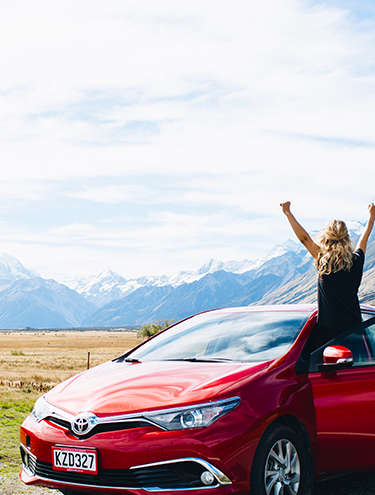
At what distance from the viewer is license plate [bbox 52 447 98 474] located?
3629 millimetres

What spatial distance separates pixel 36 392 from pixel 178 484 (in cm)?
1299

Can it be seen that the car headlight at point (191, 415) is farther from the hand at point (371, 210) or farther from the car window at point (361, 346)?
the hand at point (371, 210)

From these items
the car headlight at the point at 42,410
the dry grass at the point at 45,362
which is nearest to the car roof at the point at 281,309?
the car headlight at the point at 42,410

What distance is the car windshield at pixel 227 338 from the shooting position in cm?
448

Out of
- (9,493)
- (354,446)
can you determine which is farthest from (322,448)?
(9,493)

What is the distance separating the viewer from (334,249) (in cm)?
458

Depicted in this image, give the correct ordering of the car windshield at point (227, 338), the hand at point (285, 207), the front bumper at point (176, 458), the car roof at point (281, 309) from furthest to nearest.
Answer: the hand at point (285, 207) → the car roof at point (281, 309) → the car windshield at point (227, 338) → the front bumper at point (176, 458)

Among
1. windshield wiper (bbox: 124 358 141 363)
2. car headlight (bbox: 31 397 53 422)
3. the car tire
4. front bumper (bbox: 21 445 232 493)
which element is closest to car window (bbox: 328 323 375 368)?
the car tire

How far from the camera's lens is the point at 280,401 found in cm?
384

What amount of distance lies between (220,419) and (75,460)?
1.04 m

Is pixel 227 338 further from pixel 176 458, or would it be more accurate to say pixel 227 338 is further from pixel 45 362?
pixel 45 362

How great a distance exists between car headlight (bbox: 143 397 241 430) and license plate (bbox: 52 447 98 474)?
467mm

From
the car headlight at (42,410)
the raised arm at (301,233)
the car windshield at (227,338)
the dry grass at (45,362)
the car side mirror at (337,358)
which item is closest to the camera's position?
the car side mirror at (337,358)

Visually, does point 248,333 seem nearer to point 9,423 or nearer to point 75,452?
point 75,452
